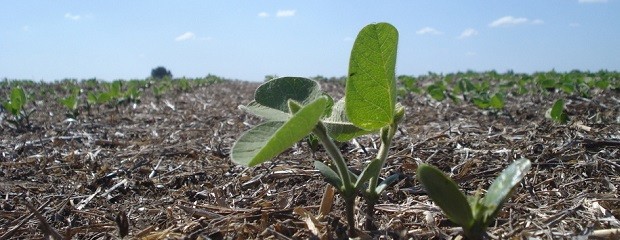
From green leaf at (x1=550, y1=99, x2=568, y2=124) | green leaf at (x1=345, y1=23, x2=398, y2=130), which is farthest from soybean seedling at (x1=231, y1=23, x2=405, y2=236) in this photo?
green leaf at (x1=550, y1=99, x2=568, y2=124)

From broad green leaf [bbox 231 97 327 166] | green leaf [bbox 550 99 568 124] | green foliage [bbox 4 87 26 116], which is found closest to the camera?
broad green leaf [bbox 231 97 327 166]

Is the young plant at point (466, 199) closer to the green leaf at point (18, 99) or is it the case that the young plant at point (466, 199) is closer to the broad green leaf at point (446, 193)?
the broad green leaf at point (446, 193)

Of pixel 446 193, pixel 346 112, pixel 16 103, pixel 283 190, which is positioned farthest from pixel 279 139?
pixel 16 103

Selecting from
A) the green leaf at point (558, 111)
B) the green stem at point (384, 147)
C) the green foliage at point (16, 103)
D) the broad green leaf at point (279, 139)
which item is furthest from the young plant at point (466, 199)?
the green foliage at point (16, 103)

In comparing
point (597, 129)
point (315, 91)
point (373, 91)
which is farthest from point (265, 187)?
point (597, 129)

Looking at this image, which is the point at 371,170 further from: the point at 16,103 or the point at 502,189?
the point at 16,103

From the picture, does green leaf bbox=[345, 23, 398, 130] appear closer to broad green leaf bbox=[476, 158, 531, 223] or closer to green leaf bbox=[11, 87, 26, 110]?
broad green leaf bbox=[476, 158, 531, 223]
